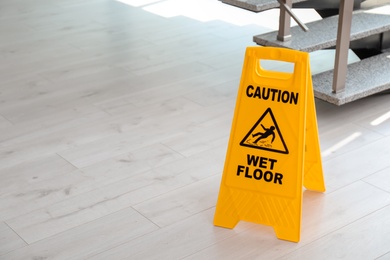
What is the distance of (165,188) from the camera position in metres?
3.13

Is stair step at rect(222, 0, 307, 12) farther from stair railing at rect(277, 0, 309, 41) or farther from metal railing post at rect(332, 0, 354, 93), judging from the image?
metal railing post at rect(332, 0, 354, 93)

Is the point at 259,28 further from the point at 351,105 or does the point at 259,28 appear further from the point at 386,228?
the point at 386,228

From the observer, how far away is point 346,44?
141 inches

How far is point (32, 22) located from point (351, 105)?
108 inches

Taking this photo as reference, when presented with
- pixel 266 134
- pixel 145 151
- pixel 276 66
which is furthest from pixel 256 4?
pixel 266 134

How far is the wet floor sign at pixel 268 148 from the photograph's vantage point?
9.02ft

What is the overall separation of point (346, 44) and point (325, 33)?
47cm

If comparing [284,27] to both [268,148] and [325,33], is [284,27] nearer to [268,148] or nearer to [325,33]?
[325,33]

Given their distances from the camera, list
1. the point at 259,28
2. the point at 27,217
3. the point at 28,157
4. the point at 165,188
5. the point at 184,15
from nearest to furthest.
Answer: the point at 27,217, the point at 165,188, the point at 28,157, the point at 259,28, the point at 184,15

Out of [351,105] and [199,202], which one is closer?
[199,202]

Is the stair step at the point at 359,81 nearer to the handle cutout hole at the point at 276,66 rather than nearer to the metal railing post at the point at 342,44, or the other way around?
the metal railing post at the point at 342,44

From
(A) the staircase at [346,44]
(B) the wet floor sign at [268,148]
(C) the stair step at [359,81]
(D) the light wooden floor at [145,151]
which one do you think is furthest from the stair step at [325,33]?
(B) the wet floor sign at [268,148]

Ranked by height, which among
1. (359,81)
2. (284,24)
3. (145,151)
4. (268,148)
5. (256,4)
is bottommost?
(145,151)

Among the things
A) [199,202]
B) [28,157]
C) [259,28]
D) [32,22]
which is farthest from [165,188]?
[32,22]
